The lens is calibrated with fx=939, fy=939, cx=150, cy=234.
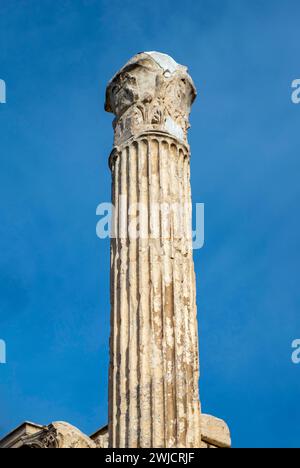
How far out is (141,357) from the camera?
41.2 feet

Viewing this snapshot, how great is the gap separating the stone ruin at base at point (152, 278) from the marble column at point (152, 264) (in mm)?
14

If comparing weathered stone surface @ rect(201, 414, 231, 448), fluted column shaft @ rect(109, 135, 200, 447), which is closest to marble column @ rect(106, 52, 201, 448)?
fluted column shaft @ rect(109, 135, 200, 447)

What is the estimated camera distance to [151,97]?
49.3 ft

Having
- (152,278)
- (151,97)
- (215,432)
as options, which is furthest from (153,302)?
(151,97)

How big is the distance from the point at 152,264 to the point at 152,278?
0.22m

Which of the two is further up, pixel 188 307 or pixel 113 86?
pixel 113 86

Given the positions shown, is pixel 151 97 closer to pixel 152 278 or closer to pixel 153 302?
pixel 152 278

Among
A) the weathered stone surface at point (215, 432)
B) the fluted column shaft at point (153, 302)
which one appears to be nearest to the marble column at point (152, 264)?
the fluted column shaft at point (153, 302)

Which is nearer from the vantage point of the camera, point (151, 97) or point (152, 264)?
point (152, 264)

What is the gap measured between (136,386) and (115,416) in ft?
1.60

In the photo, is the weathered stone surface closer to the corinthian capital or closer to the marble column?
the marble column
